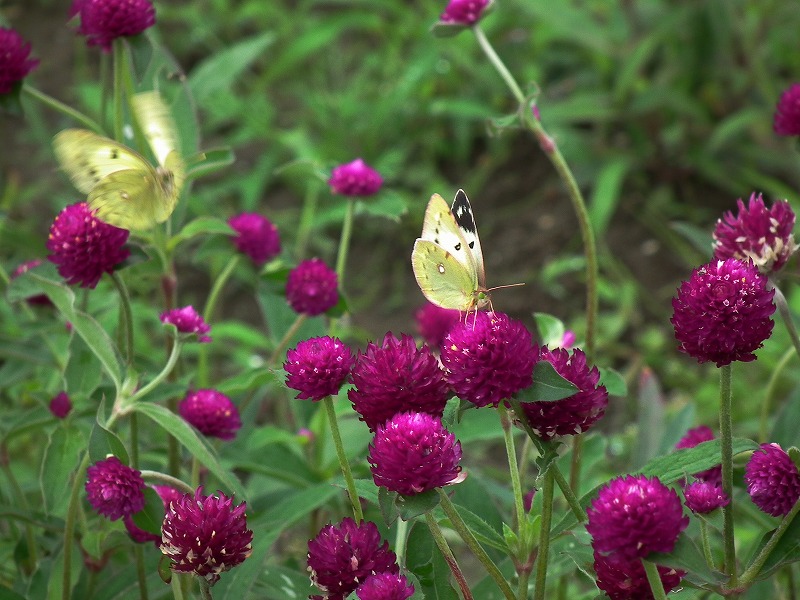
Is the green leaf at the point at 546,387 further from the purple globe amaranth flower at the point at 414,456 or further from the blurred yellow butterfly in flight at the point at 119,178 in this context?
the blurred yellow butterfly in flight at the point at 119,178

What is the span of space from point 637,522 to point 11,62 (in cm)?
134

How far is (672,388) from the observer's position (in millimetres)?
3238

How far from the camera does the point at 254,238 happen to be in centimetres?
199

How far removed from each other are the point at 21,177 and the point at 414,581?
3451mm

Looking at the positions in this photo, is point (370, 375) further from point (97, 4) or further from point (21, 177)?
point (21, 177)

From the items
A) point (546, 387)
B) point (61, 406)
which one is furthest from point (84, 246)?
point (546, 387)

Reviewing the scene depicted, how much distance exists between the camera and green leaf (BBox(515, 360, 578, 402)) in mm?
1140

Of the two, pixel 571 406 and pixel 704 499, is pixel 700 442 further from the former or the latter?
pixel 571 406

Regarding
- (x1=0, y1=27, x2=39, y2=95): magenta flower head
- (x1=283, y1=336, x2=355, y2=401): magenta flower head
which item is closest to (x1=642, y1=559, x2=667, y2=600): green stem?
(x1=283, y1=336, x2=355, y2=401): magenta flower head

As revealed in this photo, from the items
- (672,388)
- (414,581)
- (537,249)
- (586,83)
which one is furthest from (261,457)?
(586,83)

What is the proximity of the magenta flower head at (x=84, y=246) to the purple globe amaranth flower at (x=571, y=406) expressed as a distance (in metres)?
0.70

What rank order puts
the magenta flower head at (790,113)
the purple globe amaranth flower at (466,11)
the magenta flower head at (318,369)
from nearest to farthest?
the magenta flower head at (318,369) → the magenta flower head at (790,113) → the purple globe amaranth flower at (466,11)

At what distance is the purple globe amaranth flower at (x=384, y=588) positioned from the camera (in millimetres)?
1105

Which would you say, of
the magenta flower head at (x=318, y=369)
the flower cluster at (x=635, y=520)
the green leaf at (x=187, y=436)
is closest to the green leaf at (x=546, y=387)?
the flower cluster at (x=635, y=520)
